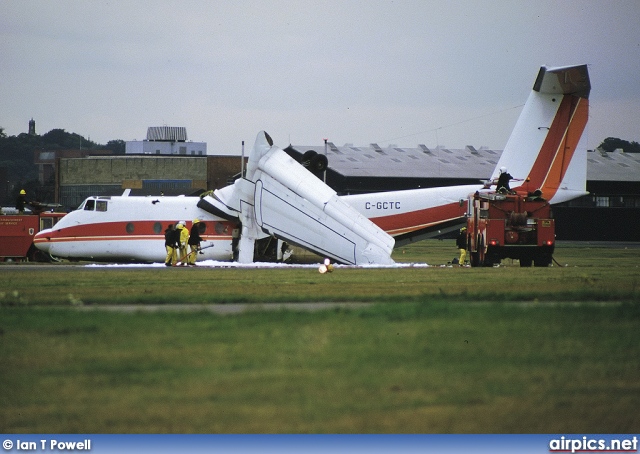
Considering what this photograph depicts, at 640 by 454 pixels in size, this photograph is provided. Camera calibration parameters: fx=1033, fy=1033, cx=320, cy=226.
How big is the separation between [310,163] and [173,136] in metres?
78.4

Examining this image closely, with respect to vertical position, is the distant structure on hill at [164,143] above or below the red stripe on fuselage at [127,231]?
above

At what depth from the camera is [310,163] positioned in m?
40.8

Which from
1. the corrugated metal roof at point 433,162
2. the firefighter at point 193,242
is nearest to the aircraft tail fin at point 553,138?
the firefighter at point 193,242

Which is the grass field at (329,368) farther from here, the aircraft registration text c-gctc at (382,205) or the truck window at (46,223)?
the truck window at (46,223)

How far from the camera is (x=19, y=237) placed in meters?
44.5

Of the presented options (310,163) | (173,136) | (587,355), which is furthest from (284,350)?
(173,136)

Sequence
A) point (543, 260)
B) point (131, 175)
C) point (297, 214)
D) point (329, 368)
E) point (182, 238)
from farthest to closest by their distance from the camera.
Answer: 1. point (131, 175)
2. point (182, 238)
3. point (297, 214)
4. point (543, 260)
5. point (329, 368)

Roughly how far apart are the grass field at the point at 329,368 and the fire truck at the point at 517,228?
14.9 meters

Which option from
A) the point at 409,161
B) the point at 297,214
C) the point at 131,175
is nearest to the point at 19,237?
the point at 297,214

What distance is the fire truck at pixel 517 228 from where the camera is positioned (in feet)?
113

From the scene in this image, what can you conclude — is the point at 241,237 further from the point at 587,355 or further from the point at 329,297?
the point at 587,355

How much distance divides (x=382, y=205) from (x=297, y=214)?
5.04m

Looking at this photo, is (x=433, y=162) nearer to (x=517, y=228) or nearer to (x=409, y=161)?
(x=409, y=161)

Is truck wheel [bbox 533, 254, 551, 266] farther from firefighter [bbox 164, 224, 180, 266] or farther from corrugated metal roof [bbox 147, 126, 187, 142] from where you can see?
corrugated metal roof [bbox 147, 126, 187, 142]
